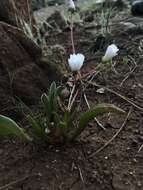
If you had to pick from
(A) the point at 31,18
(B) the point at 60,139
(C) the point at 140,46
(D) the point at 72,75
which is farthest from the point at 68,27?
(B) the point at 60,139

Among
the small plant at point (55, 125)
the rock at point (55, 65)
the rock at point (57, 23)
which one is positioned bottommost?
the small plant at point (55, 125)

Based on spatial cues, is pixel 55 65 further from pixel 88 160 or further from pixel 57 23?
pixel 57 23

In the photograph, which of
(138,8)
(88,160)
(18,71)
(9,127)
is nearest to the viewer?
(9,127)

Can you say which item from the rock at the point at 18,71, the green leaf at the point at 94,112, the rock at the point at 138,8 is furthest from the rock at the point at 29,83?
the rock at the point at 138,8

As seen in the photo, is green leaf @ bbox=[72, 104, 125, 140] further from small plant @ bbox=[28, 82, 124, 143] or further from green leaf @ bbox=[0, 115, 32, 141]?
green leaf @ bbox=[0, 115, 32, 141]

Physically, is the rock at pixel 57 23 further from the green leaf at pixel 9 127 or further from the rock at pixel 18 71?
the green leaf at pixel 9 127

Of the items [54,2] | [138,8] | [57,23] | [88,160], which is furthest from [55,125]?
[54,2]

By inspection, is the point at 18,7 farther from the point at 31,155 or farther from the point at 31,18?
the point at 31,155

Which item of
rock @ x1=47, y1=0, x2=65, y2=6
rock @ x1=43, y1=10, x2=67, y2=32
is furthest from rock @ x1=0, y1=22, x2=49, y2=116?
rock @ x1=47, y1=0, x2=65, y2=6
